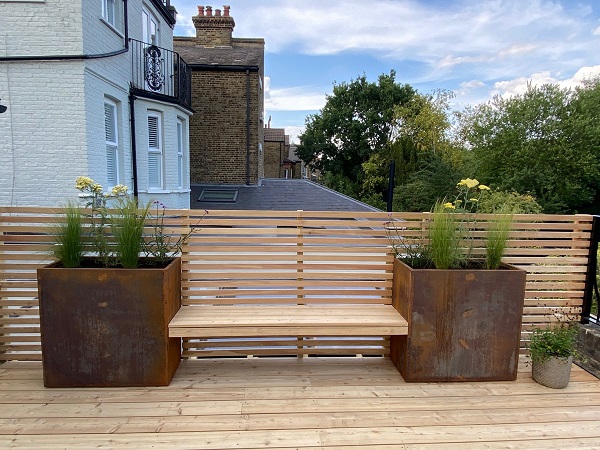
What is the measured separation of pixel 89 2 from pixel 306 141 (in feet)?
87.8

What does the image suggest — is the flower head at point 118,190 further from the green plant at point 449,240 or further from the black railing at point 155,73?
the black railing at point 155,73

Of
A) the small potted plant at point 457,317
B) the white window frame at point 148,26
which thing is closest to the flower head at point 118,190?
the small potted plant at point 457,317

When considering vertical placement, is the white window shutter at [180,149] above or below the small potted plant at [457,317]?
above

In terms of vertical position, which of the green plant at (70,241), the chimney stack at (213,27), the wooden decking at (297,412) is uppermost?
the chimney stack at (213,27)

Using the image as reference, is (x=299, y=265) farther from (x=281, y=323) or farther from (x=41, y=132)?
(x=41, y=132)

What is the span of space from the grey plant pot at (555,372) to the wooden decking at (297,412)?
2.3 inches

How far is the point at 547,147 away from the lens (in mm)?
20906

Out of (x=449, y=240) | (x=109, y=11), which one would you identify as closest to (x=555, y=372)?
(x=449, y=240)

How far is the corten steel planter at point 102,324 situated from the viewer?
2.76 meters

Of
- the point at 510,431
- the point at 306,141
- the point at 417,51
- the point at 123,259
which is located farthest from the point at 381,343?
the point at 306,141

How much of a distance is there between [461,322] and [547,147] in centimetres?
2199

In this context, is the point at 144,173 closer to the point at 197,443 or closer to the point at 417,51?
the point at 197,443

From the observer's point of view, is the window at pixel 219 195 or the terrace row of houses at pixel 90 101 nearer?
the terrace row of houses at pixel 90 101

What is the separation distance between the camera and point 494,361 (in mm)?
3055
